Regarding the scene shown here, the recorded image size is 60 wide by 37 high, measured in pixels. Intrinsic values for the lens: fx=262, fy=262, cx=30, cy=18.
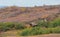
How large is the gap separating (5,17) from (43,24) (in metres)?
5.35

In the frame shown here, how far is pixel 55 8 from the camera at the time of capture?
975 inches

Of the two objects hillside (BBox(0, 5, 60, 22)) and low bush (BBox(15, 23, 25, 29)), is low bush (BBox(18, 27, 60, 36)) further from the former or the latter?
hillside (BBox(0, 5, 60, 22))

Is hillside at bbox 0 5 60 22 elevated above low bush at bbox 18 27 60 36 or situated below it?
below

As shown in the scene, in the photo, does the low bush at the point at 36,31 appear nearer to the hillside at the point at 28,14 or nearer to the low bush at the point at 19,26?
the low bush at the point at 19,26

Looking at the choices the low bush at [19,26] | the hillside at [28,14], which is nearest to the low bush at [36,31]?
the low bush at [19,26]

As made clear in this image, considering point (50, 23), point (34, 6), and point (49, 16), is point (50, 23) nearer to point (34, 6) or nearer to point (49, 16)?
point (49, 16)

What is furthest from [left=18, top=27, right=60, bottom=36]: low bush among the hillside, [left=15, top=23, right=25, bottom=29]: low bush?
the hillside

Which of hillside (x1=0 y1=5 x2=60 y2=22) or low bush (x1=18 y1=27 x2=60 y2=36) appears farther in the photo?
hillside (x1=0 y1=5 x2=60 y2=22)

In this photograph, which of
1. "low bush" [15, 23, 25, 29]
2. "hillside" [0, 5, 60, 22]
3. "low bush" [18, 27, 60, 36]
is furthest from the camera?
"hillside" [0, 5, 60, 22]

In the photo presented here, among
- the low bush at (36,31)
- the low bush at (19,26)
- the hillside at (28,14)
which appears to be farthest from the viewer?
the hillside at (28,14)

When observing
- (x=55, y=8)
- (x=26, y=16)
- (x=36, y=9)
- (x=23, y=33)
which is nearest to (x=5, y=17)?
(x=26, y=16)

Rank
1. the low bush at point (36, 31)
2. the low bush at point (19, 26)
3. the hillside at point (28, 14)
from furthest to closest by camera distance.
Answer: the hillside at point (28, 14) < the low bush at point (19, 26) < the low bush at point (36, 31)

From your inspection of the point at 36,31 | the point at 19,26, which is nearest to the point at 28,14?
the point at 19,26

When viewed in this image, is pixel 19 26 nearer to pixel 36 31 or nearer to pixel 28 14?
pixel 36 31
